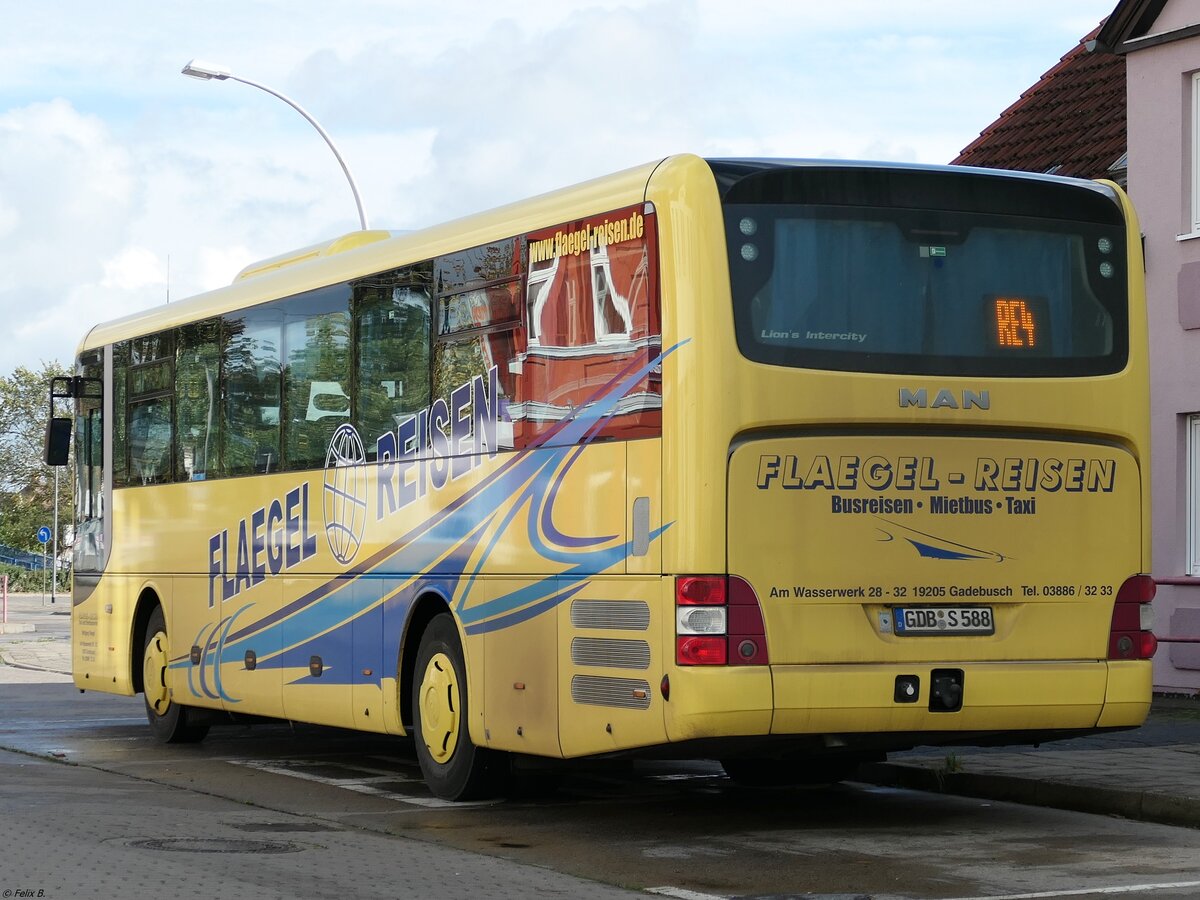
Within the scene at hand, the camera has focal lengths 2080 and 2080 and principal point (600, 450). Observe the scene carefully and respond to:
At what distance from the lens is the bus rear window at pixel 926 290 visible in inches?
404

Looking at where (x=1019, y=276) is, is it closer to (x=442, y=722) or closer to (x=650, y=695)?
(x=650, y=695)


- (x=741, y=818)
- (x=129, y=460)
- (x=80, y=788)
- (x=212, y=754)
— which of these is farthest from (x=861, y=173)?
(x=129, y=460)

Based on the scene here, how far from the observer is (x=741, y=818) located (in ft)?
38.3

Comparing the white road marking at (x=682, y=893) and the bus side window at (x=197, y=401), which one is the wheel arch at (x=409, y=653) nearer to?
the bus side window at (x=197, y=401)

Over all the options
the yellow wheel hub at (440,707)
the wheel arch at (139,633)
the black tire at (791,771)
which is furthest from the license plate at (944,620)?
the wheel arch at (139,633)

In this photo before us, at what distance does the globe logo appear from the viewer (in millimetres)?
13414

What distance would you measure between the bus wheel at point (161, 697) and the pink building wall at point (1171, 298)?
30.8 ft

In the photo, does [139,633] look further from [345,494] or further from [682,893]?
[682,893]

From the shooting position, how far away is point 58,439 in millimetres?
18750

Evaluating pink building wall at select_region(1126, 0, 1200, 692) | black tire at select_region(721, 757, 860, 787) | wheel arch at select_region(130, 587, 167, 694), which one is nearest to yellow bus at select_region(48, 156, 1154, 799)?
black tire at select_region(721, 757, 860, 787)

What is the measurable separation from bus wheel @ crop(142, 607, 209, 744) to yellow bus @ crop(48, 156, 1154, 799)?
14.5 ft

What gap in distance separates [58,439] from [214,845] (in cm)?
930

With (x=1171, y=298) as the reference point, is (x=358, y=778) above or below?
below

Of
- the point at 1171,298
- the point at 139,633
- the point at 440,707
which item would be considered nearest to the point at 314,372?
the point at 440,707
